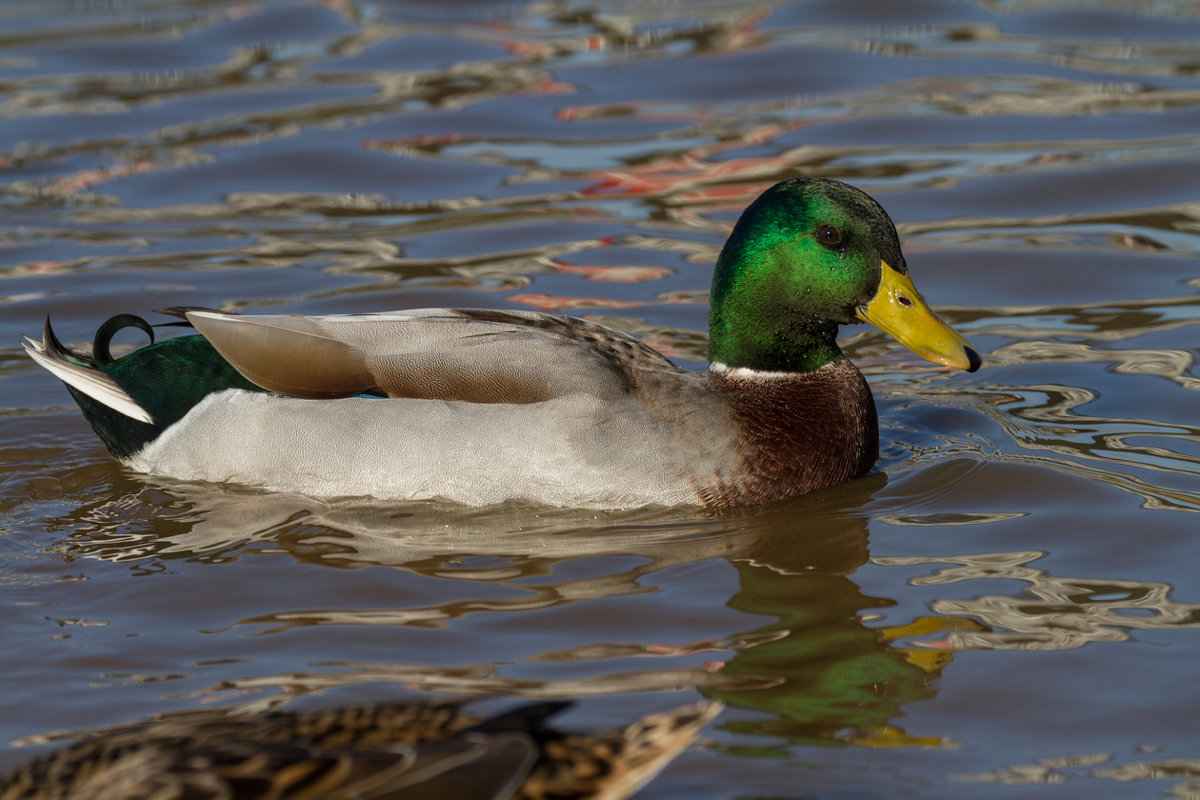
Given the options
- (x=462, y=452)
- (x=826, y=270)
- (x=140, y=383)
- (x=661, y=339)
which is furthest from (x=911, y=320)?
(x=140, y=383)

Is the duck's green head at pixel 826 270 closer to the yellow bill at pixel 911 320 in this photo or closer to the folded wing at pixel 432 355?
the yellow bill at pixel 911 320

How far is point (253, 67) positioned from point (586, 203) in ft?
13.4

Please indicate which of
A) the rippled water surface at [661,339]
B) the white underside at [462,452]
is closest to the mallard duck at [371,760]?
the rippled water surface at [661,339]

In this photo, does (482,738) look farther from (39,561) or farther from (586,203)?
(586,203)

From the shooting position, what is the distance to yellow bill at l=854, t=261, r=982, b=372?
5.82 m

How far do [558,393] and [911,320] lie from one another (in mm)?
1277

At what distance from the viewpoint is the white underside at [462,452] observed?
18.4 feet

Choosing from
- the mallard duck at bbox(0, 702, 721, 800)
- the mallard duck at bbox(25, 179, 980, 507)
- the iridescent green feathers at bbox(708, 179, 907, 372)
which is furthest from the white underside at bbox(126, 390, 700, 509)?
the mallard duck at bbox(0, 702, 721, 800)

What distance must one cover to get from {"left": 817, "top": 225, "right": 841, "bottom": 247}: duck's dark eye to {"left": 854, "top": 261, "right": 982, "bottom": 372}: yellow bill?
7.3 inches

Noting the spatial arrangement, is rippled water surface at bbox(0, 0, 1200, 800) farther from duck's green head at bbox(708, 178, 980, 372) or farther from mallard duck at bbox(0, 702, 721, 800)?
mallard duck at bbox(0, 702, 721, 800)

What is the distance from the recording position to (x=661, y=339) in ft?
25.4

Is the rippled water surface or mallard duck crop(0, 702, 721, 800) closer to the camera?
mallard duck crop(0, 702, 721, 800)

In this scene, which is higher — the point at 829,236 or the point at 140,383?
the point at 829,236

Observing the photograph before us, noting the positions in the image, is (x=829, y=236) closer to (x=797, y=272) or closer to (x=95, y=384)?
(x=797, y=272)
